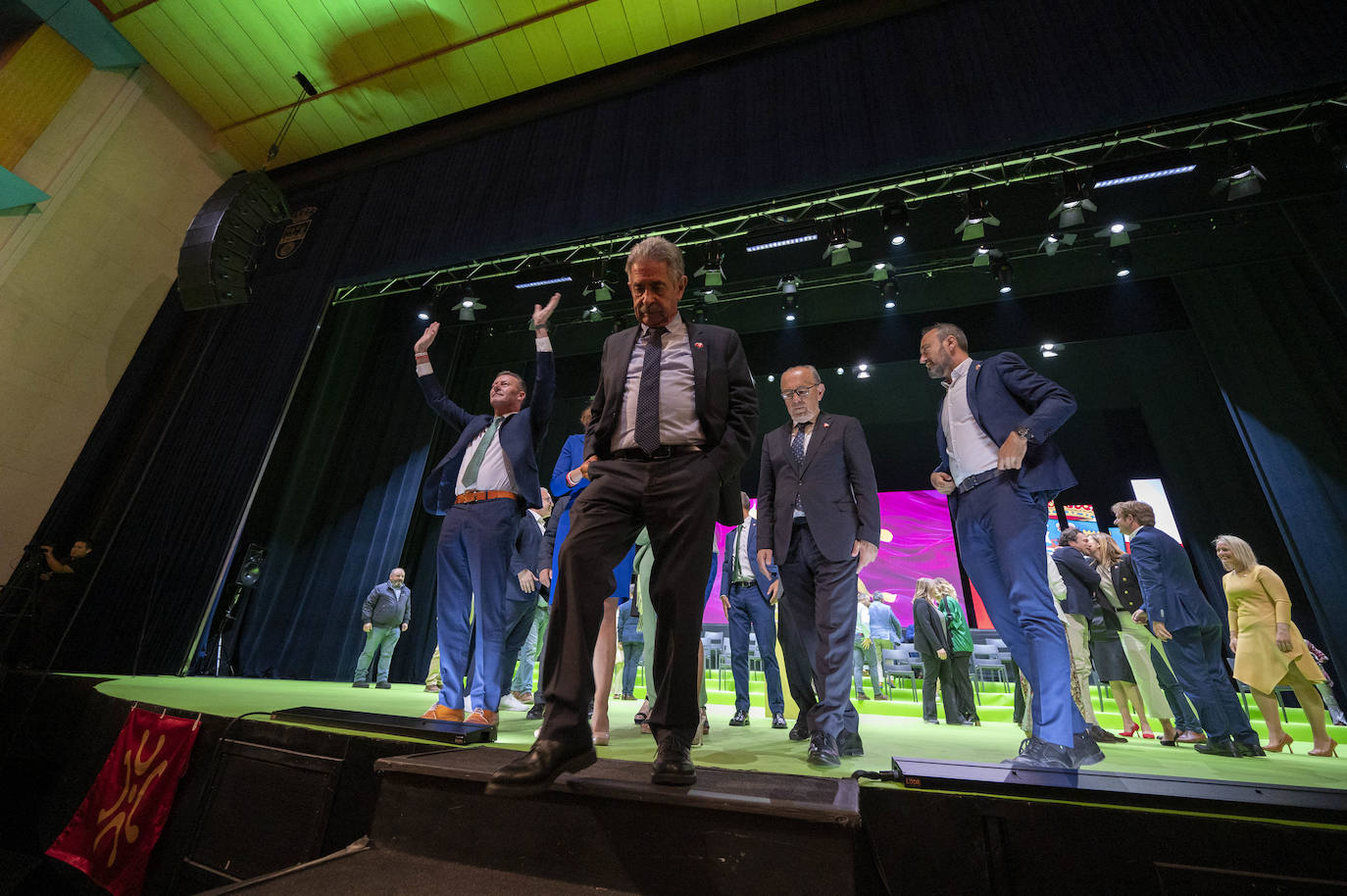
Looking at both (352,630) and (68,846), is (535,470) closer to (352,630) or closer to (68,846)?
(68,846)

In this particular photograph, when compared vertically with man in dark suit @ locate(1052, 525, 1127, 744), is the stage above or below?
below

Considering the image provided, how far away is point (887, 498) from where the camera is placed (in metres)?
10.6

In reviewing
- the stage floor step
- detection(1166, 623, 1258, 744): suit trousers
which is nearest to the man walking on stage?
the stage floor step

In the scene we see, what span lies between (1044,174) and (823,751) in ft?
19.6

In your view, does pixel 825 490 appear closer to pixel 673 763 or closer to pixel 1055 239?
pixel 673 763

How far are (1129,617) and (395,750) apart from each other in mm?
5560

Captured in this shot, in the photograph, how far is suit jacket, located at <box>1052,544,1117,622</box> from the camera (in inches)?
176

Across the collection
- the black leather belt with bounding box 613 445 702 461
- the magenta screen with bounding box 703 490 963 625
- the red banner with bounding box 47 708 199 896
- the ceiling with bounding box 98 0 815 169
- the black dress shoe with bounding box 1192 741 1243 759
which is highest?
the ceiling with bounding box 98 0 815 169

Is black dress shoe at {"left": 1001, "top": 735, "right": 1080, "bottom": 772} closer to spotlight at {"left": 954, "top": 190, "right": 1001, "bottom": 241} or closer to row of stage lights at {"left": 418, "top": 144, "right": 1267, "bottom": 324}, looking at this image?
row of stage lights at {"left": 418, "top": 144, "right": 1267, "bottom": 324}

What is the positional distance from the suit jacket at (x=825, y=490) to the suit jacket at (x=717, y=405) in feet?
3.09

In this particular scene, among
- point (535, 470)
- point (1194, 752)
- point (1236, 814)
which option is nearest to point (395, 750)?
point (535, 470)

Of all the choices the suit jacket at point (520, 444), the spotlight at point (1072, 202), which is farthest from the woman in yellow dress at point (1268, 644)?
the suit jacket at point (520, 444)

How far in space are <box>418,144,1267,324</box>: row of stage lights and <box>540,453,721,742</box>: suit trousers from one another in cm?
539

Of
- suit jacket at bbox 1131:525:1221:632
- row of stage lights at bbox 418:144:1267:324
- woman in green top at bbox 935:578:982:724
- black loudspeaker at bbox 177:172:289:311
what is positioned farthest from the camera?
black loudspeaker at bbox 177:172:289:311
